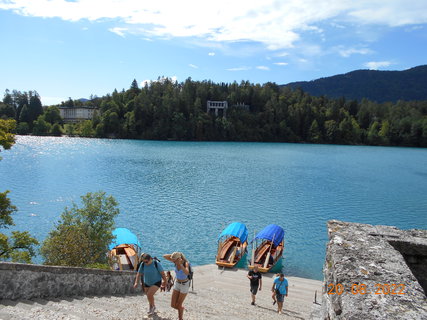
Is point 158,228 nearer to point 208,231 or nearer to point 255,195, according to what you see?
point 208,231

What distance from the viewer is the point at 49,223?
33.2 m

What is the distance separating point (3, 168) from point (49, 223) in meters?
40.3

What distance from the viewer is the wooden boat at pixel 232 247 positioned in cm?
2320

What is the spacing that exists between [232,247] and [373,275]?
2237 centimetres

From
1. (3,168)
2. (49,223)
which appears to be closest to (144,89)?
(3,168)

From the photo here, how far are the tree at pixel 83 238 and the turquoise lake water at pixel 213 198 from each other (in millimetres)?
6156

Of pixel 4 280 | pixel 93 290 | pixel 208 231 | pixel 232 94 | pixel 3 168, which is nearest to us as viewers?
pixel 4 280

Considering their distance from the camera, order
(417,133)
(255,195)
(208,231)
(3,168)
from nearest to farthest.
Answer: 1. (208,231)
2. (255,195)
3. (3,168)
4. (417,133)

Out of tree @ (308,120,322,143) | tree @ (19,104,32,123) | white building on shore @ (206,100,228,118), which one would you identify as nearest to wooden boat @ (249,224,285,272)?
white building on shore @ (206,100,228,118)

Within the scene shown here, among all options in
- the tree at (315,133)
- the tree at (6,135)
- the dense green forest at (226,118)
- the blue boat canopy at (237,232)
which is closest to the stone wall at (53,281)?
the tree at (6,135)

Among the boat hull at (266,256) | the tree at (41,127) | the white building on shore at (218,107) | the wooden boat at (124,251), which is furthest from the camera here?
the white building on shore at (218,107)

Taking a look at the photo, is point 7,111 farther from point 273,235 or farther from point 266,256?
point 266,256

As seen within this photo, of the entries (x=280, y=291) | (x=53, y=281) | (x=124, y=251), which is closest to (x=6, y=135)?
(x=53, y=281)

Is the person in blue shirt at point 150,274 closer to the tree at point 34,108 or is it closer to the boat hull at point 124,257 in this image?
the boat hull at point 124,257
